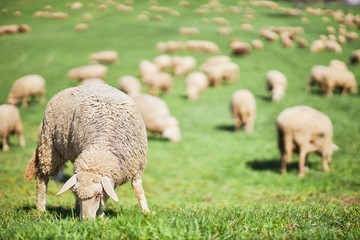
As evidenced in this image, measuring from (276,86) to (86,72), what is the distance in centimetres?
1346

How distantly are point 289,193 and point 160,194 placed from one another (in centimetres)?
350

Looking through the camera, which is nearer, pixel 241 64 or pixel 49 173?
pixel 49 173

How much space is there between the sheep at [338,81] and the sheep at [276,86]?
8.21ft

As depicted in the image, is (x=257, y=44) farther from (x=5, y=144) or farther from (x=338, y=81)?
(x=5, y=144)

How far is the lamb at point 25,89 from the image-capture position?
681 inches

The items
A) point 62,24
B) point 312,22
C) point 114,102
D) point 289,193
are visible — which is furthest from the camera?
point 312,22

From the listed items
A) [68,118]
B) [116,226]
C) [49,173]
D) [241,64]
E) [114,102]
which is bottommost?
[241,64]

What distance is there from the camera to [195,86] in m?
21.1

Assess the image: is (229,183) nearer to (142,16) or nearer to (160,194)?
(160,194)

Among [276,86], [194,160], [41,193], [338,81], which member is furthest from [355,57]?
[41,193]

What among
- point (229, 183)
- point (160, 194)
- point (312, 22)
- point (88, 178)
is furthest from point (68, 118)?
point (312, 22)

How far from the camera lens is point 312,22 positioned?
3569cm

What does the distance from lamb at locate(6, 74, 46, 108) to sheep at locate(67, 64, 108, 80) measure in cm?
407

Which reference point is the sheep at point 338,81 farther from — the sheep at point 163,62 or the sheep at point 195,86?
the sheep at point 163,62
